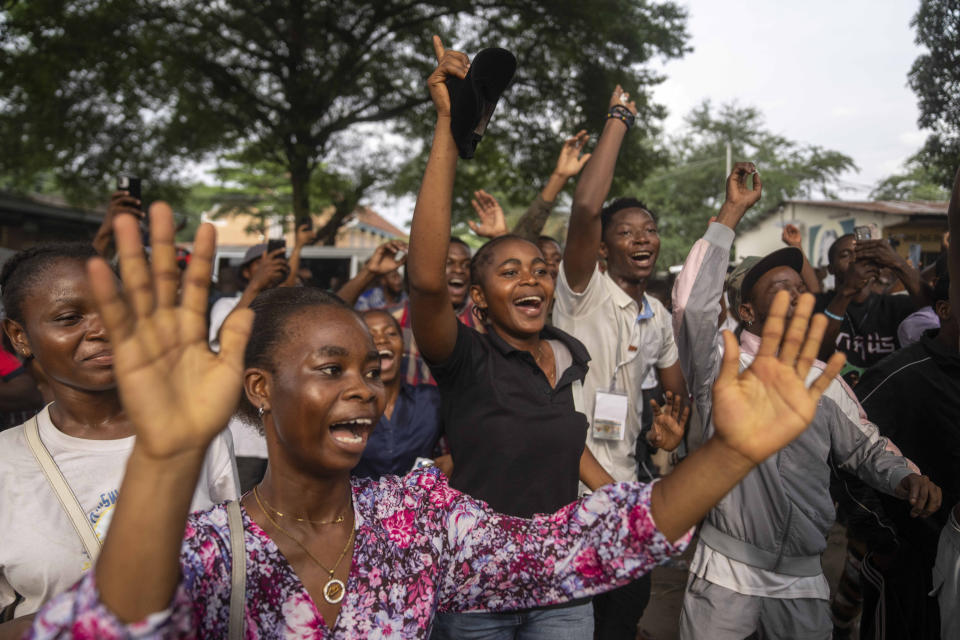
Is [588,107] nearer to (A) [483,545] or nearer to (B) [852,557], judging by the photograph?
(B) [852,557]

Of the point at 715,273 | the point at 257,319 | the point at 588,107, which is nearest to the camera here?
the point at 257,319

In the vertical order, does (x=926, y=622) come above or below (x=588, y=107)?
below

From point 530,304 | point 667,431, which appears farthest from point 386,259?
point 667,431

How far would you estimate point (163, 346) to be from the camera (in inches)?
41.0

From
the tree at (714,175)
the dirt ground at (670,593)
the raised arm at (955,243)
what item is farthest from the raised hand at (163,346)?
the tree at (714,175)

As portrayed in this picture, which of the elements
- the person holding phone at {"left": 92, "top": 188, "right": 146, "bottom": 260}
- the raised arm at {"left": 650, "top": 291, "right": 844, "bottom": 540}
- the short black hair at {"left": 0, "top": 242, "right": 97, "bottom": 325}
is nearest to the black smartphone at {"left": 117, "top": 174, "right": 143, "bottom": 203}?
the person holding phone at {"left": 92, "top": 188, "right": 146, "bottom": 260}

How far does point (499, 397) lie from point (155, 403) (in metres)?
1.49

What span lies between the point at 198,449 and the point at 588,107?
1521cm

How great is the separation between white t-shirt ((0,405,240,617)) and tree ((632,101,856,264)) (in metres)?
34.2

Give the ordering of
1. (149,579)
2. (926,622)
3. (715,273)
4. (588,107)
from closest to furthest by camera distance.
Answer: (149,579), (715,273), (926,622), (588,107)

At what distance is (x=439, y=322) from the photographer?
2.23 metres

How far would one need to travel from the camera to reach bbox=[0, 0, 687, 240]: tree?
12812 millimetres

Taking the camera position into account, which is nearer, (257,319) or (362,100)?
(257,319)

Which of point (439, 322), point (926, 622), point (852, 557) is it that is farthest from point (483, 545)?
point (852, 557)
